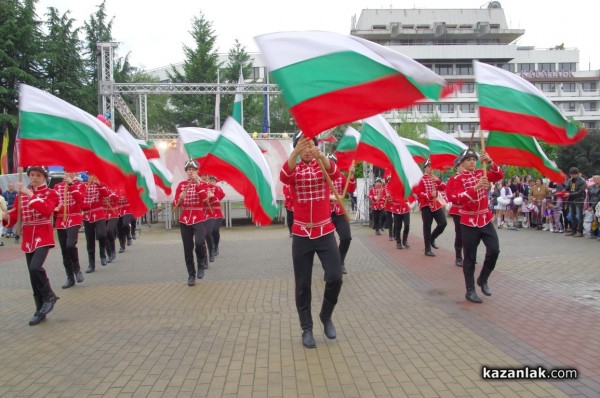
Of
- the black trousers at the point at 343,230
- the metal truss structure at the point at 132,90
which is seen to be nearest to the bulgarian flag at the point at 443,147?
the black trousers at the point at 343,230

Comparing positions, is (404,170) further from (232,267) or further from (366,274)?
(232,267)

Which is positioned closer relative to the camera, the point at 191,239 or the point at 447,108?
the point at 191,239

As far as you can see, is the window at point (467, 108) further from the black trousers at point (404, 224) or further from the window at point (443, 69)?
the black trousers at point (404, 224)

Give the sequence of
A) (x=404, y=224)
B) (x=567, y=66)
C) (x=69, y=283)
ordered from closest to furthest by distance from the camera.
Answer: (x=69, y=283) < (x=404, y=224) < (x=567, y=66)

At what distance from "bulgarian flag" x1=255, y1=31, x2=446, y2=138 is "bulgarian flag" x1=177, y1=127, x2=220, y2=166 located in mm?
5398

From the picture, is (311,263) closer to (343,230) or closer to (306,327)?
(306,327)

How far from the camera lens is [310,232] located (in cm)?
554

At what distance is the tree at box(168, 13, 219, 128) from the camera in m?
41.6

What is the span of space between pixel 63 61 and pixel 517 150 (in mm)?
29866

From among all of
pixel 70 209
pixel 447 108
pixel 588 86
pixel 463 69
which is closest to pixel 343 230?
pixel 70 209

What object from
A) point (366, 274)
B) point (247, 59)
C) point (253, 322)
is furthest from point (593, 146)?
point (253, 322)

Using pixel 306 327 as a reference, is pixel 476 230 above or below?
above

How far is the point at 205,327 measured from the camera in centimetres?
649

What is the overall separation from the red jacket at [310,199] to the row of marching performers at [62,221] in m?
3.51
